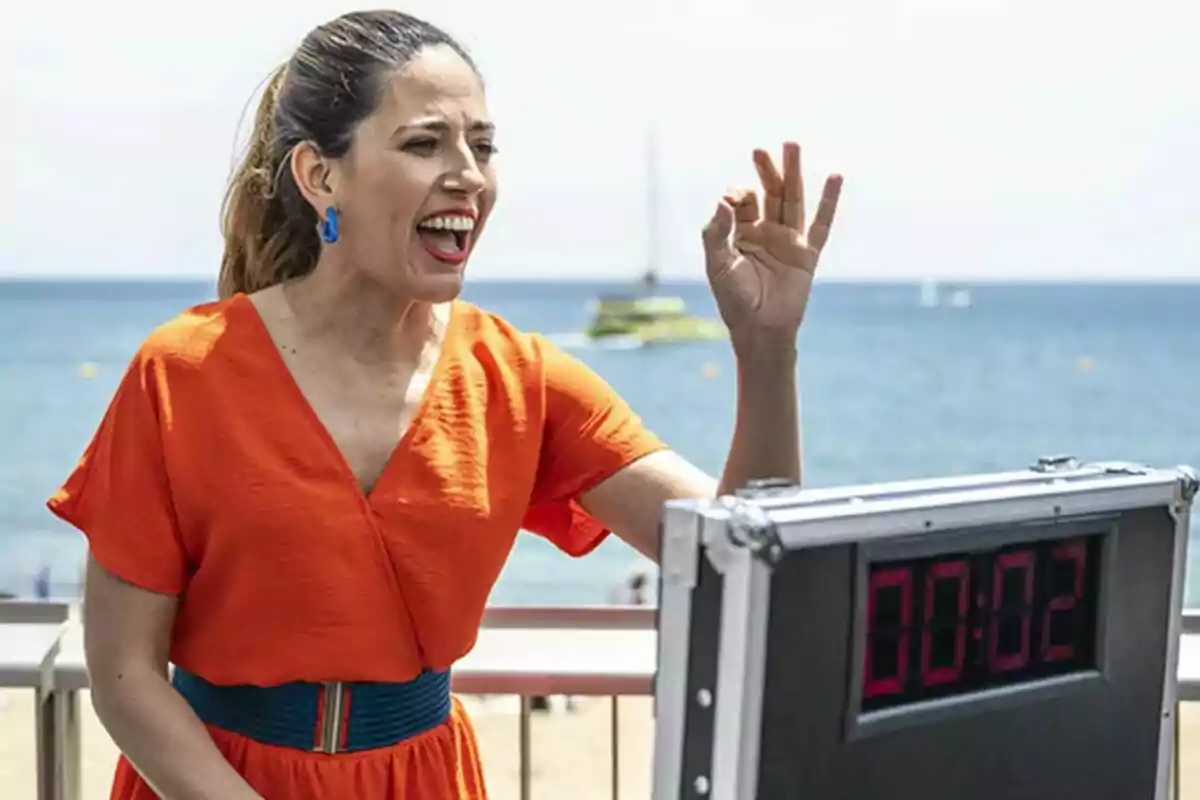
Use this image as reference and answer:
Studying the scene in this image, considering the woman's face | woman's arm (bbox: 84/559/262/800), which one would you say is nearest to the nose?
the woman's face

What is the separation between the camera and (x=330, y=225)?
4.40 feet

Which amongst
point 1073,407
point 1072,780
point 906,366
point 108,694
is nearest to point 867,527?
point 1072,780

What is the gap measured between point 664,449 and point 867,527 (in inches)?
22.3

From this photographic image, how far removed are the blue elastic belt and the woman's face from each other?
0.34m

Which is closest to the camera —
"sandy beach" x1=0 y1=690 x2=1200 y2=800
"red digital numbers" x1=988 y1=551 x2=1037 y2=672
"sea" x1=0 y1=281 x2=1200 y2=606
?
"red digital numbers" x1=988 y1=551 x2=1037 y2=672

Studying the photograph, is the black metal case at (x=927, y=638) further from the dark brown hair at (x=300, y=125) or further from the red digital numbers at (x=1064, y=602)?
the dark brown hair at (x=300, y=125)

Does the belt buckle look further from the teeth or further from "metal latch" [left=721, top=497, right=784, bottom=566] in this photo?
"metal latch" [left=721, top=497, right=784, bottom=566]

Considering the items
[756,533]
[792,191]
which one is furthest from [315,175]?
[756,533]

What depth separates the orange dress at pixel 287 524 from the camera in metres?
1.28

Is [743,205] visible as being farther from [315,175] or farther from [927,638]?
[927,638]

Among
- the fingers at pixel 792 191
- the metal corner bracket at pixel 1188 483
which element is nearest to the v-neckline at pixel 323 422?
the fingers at pixel 792 191

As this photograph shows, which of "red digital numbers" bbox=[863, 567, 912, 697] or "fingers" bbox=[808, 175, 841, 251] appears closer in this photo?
"red digital numbers" bbox=[863, 567, 912, 697]

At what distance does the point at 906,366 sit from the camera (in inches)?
1431

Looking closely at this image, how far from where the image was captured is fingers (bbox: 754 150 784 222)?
4.24ft
